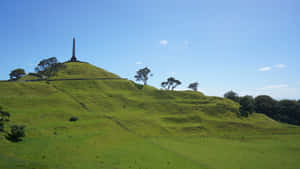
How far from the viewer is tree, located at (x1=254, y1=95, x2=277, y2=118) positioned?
103 m

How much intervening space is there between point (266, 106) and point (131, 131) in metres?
89.1

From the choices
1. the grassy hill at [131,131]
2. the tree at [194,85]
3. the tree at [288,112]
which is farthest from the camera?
the tree at [194,85]

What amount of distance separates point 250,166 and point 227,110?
47.8m

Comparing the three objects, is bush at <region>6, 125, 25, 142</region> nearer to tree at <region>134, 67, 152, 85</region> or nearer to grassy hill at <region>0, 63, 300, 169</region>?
grassy hill at <region>0, 63, 300, 169</region>

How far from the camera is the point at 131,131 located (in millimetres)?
50969

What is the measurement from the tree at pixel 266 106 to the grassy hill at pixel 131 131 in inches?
1485

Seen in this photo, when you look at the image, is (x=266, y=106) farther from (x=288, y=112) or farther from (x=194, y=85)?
(x=194, y=85)

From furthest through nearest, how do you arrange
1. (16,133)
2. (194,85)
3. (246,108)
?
(194,85)
(246,108)
(16,133)

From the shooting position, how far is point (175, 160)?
3034 cm

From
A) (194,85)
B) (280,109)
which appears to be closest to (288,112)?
(280,109)

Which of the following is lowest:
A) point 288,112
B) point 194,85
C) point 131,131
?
point 131,131

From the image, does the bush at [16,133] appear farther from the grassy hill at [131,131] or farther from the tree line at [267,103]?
the tree line at [267,103]

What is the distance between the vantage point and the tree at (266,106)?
102894 millimetres

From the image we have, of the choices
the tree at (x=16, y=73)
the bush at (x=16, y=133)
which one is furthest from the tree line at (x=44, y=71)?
the bush at (x=16, y=133)
